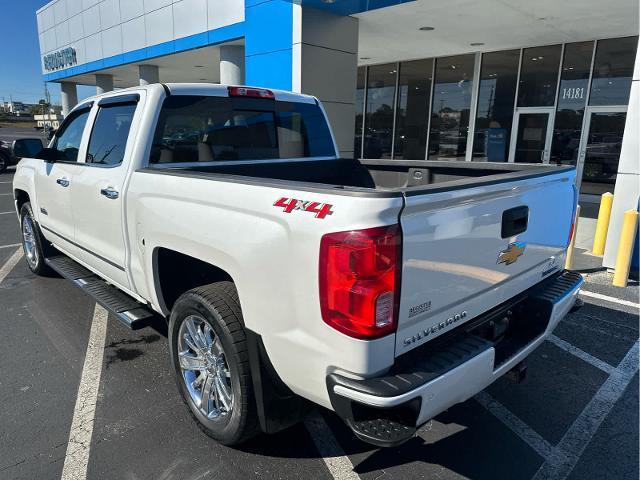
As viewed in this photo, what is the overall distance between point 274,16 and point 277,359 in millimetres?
9232

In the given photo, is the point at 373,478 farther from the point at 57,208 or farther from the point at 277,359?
the point at 57,208

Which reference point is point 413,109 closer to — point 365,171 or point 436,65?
point 436,65

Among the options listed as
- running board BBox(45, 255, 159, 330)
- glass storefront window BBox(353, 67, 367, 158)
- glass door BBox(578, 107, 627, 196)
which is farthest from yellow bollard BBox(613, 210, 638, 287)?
glass storefront window BBox(353, 67, 367, 158)

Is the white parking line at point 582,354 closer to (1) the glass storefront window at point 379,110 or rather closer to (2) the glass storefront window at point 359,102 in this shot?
(1) the glass storefront window at point 379,110

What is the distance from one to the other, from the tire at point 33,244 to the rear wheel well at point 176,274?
9.89 feet

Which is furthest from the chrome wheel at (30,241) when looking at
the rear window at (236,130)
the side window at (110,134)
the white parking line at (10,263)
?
the rear window at (236,130)

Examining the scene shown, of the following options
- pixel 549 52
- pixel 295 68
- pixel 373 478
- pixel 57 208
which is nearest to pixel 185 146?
pixel 57 208

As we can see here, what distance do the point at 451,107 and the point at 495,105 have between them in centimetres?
152

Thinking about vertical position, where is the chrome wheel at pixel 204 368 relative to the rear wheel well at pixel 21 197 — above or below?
A: below

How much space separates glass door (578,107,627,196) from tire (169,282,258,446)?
12014mm

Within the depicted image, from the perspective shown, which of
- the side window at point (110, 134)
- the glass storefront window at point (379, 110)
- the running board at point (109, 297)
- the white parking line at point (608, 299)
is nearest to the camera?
the running board at point (109, 297)

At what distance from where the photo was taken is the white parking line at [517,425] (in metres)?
2.71

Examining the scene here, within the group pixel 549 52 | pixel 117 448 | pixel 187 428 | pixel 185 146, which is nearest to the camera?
pixel 117 448

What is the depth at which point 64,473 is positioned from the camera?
8.02 ft
